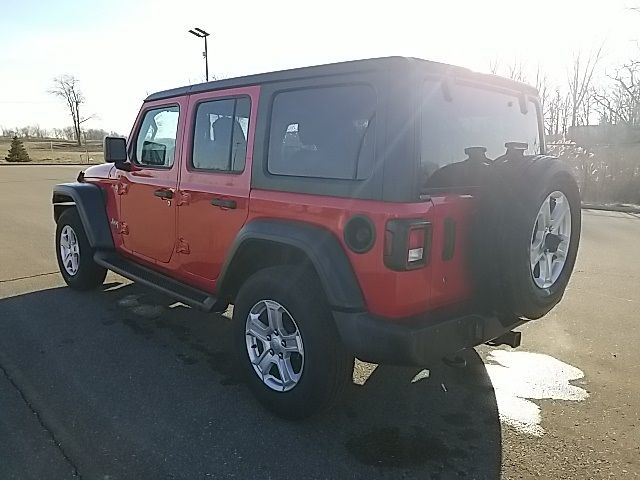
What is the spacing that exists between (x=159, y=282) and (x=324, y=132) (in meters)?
2.04

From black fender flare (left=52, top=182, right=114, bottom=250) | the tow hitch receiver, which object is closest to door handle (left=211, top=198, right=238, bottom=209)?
the tow hitch receiver

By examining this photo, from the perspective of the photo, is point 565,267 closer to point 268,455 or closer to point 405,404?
point 405,404

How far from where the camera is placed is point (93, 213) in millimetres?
4969

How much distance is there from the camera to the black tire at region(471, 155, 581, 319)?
2.61 m

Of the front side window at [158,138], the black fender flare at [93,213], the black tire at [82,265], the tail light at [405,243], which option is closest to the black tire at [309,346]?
the tail light at [405,243]

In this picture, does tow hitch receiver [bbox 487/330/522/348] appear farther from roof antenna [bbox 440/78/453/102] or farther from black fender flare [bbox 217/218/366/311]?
roof antenna [bbox 440/78/453/102]

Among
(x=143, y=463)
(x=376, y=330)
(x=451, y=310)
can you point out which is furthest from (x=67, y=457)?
(x=451, y=310)

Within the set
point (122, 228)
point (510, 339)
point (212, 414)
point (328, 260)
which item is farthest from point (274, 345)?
point (122, 228)

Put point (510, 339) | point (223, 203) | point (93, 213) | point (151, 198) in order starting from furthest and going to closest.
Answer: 1. point (93, 213)
2. point (151, 198)
3. point (223, 203)
4. point (510, 339)

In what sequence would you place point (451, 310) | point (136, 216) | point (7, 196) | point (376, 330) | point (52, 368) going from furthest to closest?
point (7, 196)
point (136, 216)
point (52, 368)
point (451, 310)
point (376, 330)

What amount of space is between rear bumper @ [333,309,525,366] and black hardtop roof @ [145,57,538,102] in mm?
1242

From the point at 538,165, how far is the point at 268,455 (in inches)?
80.3

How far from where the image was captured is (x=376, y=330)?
2.55m

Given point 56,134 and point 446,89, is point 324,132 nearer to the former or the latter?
point 446,89
